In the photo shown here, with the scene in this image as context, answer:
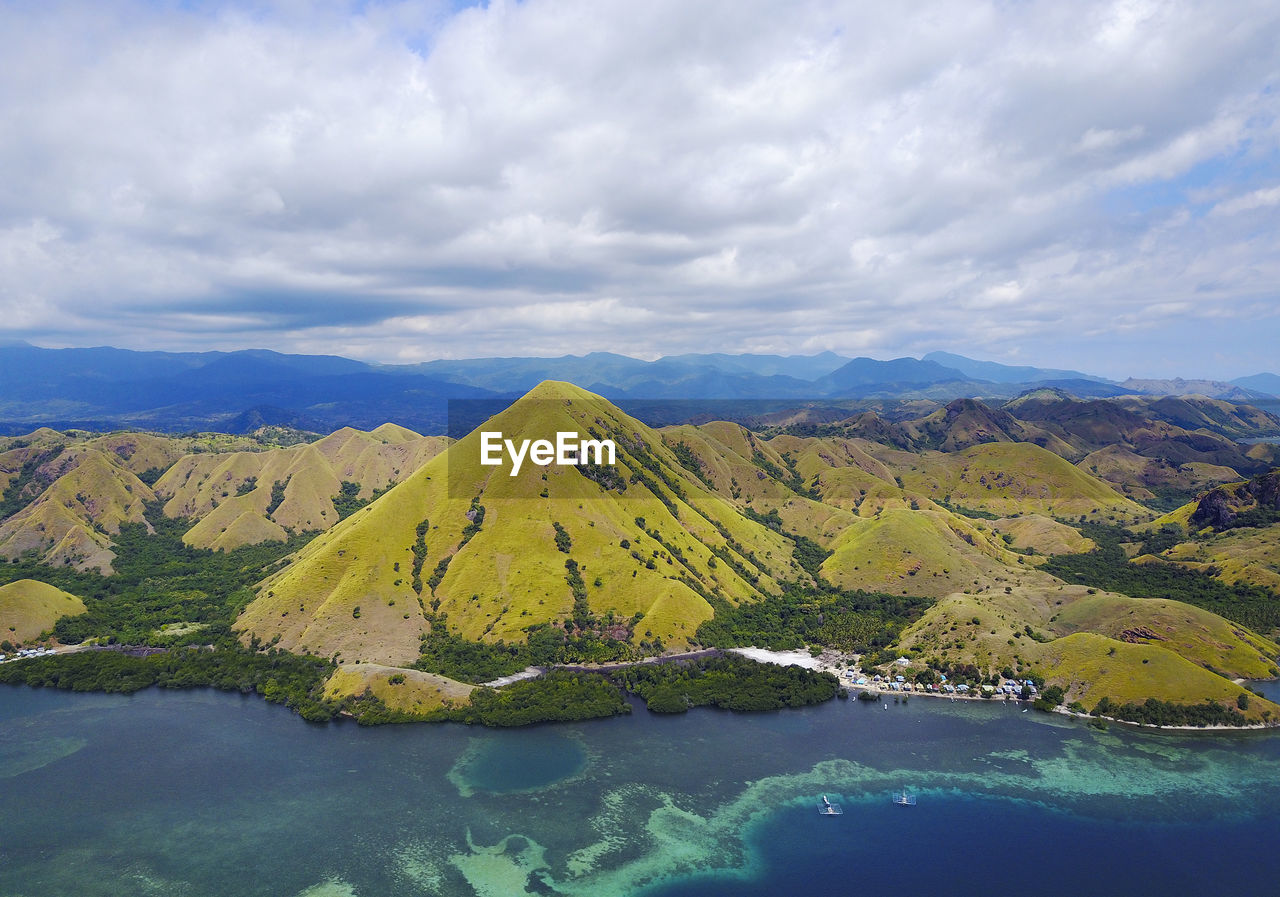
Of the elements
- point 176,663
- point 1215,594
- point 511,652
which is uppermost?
point 1215,594

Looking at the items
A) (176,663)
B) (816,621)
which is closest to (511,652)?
(176,663)

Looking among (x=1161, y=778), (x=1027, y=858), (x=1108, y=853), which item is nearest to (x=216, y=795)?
(x=1027, y=858)

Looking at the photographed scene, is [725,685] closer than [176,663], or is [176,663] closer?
[725,685]

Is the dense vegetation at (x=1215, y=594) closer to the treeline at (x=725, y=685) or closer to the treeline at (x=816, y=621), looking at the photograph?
the treeline at (x=816, y=621)

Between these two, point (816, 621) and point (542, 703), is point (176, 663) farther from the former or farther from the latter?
point (816, 621)

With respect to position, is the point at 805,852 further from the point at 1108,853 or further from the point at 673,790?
the point at 1108,853

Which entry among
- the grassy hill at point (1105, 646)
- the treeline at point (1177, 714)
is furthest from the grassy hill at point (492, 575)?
the treeline at point (1177, 714)
